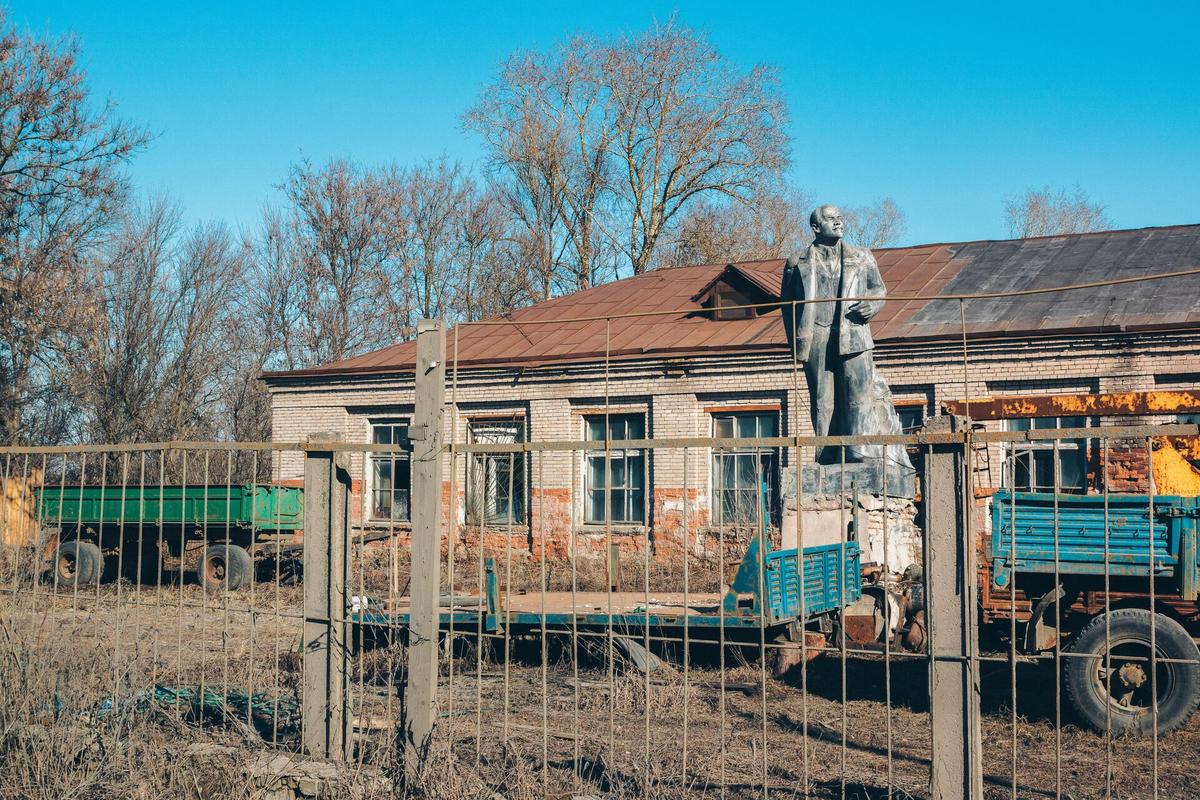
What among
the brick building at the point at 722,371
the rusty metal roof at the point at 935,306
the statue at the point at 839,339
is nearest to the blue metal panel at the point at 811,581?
the statue at the point at 839,339

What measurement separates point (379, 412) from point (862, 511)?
13.6 m

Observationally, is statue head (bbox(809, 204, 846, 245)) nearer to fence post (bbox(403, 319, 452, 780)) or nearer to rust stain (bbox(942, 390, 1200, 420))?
rust stain (bbox(942, 390, 1200, 420))

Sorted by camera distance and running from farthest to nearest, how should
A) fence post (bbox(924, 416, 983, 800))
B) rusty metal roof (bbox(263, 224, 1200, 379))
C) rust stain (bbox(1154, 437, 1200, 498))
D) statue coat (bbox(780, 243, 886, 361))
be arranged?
1. rusty metal roof (bbox(263, 224, 1200, 379))
2. statue coat (bbox(780, 243, 886, 361))
3. rust stain (bbox(1154, 437, 1200, 498))
4. fence post (bbox(924, 416, 983, 800))

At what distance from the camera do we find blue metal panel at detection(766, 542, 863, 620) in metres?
8.45

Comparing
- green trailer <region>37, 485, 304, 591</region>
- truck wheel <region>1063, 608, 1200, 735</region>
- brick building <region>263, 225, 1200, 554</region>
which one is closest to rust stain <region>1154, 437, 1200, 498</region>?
truck wheel <region>1063, 608, 1200, 735</region>

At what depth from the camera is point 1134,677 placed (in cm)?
690

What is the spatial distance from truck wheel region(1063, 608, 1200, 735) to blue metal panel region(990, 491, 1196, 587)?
14.6 inches

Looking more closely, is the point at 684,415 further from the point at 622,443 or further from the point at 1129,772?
the point at 622,443

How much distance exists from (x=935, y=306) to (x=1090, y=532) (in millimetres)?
11926

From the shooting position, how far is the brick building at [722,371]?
16797 millimetres

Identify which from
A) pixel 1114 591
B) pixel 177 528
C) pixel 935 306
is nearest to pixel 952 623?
pixel 1114 591

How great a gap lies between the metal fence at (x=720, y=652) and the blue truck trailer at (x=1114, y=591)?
19 mm

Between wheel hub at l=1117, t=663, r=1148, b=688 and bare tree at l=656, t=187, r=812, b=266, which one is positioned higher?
A: bare tree at l=656, t=187, r=812, b=266

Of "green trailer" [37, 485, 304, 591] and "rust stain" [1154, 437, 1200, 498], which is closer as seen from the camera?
"rust stain" [1154, 437, 1200, 498]
